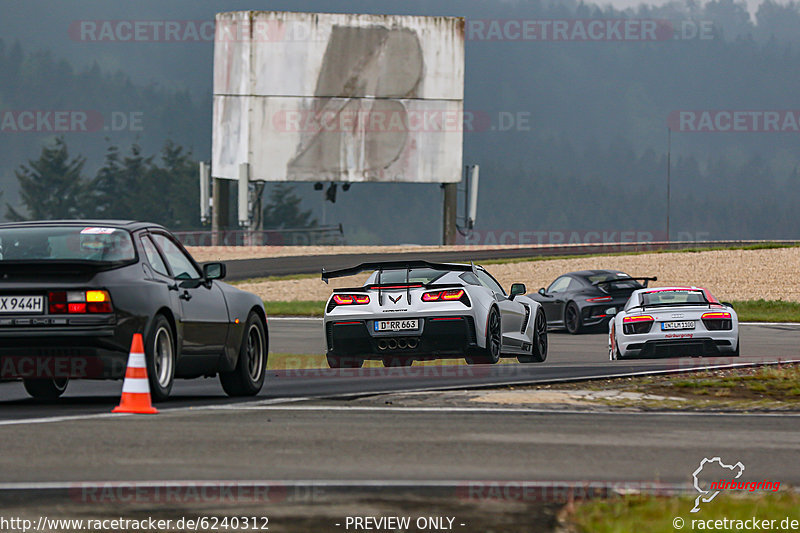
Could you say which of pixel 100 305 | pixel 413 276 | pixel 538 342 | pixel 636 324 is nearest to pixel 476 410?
pixel 100 305

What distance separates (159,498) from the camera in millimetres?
6363

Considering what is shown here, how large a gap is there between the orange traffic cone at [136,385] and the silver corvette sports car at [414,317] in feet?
17.9

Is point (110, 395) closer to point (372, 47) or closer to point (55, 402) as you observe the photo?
point (55, 402)

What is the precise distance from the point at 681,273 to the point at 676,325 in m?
30.8

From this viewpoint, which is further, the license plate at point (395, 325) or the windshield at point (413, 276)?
the windshield at point (413, 276)

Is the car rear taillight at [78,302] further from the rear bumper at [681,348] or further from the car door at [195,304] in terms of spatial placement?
the rear bumper at [681,348]

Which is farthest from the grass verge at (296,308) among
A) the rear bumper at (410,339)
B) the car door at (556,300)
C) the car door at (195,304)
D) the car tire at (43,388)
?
the car door at (195,304)

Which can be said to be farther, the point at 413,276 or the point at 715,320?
the point at 715,320

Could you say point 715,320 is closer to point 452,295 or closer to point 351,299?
point 452,295

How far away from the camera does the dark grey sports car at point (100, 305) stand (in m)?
10.4

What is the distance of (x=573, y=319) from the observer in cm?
2619

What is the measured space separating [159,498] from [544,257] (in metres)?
48.2

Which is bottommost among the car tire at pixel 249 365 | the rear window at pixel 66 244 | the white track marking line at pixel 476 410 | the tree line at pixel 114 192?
the white track marking line at pixel 476 410

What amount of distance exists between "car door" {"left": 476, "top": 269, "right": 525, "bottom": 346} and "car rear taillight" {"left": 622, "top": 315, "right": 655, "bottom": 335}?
5.35ft
